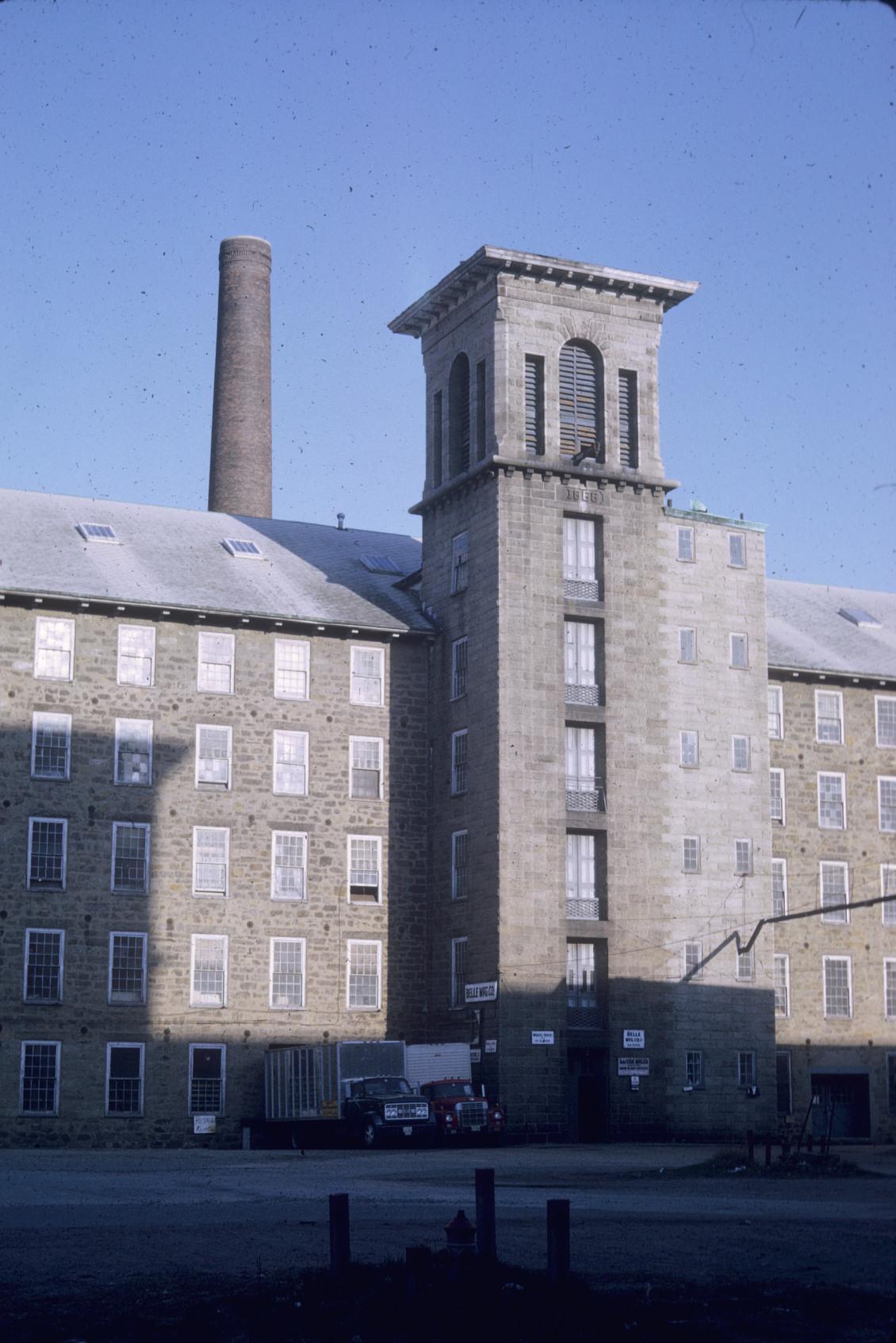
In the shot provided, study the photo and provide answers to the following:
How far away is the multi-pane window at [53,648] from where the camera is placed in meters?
47.4

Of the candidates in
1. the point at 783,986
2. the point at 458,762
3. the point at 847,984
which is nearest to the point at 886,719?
the point at 847,984

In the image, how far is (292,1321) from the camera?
14578 millimetres

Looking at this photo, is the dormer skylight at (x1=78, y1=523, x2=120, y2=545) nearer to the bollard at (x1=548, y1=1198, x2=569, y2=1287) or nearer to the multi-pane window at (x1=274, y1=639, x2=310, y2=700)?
the multi-pane window at (x1=274, y1=639, x2=310, y2=700)

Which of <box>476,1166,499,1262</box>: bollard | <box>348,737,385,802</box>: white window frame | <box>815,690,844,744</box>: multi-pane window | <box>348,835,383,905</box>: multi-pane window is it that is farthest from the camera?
<box>815,690,844,744</box>: multi-pane window

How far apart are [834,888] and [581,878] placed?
10884mm

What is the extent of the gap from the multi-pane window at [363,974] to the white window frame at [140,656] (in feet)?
Answer: 29.2

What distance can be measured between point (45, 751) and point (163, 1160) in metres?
12.7

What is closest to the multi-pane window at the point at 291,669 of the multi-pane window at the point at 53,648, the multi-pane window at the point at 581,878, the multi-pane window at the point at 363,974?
the multi-pane window at the point at 53,648

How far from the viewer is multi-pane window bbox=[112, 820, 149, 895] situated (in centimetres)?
4741

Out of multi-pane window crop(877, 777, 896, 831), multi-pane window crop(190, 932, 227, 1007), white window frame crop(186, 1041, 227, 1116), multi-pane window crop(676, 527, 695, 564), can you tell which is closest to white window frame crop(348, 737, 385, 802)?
multi-pane window crop(190, 932, 227, 1007)

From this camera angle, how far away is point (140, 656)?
48719mm

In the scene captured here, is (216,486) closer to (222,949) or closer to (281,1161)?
(222,949)

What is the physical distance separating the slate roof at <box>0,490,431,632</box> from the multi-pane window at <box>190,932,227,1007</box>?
864cm

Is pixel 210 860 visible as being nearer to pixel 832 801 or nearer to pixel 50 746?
pixel 50 746
